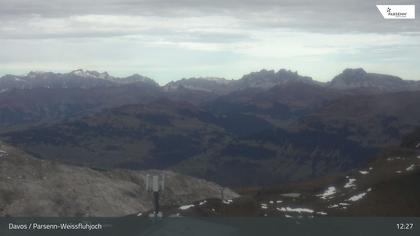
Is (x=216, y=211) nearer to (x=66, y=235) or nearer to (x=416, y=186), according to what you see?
(x=416, y=186)

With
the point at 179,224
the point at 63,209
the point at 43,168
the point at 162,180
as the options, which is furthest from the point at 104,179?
the point at 162,180

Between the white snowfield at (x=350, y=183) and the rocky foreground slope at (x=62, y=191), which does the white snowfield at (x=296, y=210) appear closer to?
the white snowfield at (x=350, y=183)

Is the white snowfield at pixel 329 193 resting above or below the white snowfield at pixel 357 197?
below

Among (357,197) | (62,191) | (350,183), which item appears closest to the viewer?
(357,197)

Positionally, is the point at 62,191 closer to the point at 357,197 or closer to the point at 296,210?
the point at 296,210

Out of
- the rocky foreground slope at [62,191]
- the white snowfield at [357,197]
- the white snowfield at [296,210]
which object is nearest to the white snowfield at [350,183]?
the white snowfield at [357,197]

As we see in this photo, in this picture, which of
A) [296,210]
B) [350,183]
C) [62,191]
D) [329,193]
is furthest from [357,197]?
[62,191]

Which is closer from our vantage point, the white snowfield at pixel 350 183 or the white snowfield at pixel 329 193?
the white snowfield at pixel 329 193

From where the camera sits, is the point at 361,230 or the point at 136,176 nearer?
the point at 361,230

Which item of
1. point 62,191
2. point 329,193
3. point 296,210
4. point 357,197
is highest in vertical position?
point 62,191
